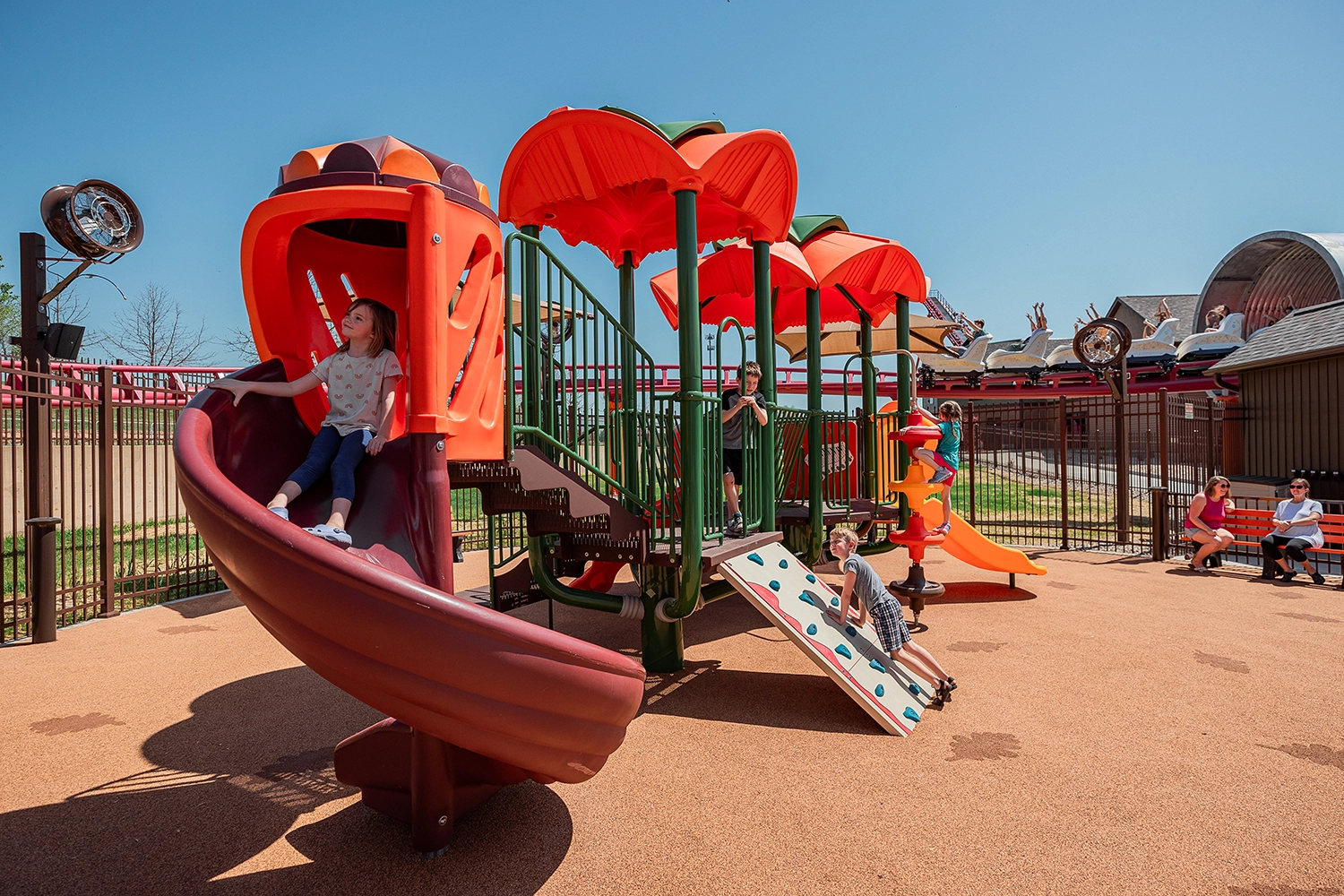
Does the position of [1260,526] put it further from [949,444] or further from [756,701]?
[756,701]

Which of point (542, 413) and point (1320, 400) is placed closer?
point (542, 413)

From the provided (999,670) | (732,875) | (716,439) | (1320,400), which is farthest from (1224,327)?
(732,875)

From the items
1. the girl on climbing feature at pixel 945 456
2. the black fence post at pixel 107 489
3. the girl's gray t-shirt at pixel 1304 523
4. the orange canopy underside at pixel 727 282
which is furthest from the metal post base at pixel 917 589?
the black fence post at pixel 107 489

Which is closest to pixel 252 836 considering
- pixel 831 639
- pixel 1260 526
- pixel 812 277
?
pixel 831 639

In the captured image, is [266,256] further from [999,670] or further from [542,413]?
[999,670]

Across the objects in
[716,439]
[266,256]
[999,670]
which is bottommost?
[999,670]

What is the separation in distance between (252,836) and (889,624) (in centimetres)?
393

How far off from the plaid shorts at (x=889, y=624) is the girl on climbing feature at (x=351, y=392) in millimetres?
3551

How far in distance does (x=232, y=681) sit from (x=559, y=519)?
10.5 feet

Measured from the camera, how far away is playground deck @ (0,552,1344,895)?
301cm

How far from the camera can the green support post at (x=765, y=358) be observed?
589 centimetres

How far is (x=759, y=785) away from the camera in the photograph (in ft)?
12.7

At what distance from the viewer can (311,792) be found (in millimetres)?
3760

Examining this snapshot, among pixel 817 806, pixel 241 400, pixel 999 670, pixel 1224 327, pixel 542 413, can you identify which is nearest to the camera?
pixel 241 400
